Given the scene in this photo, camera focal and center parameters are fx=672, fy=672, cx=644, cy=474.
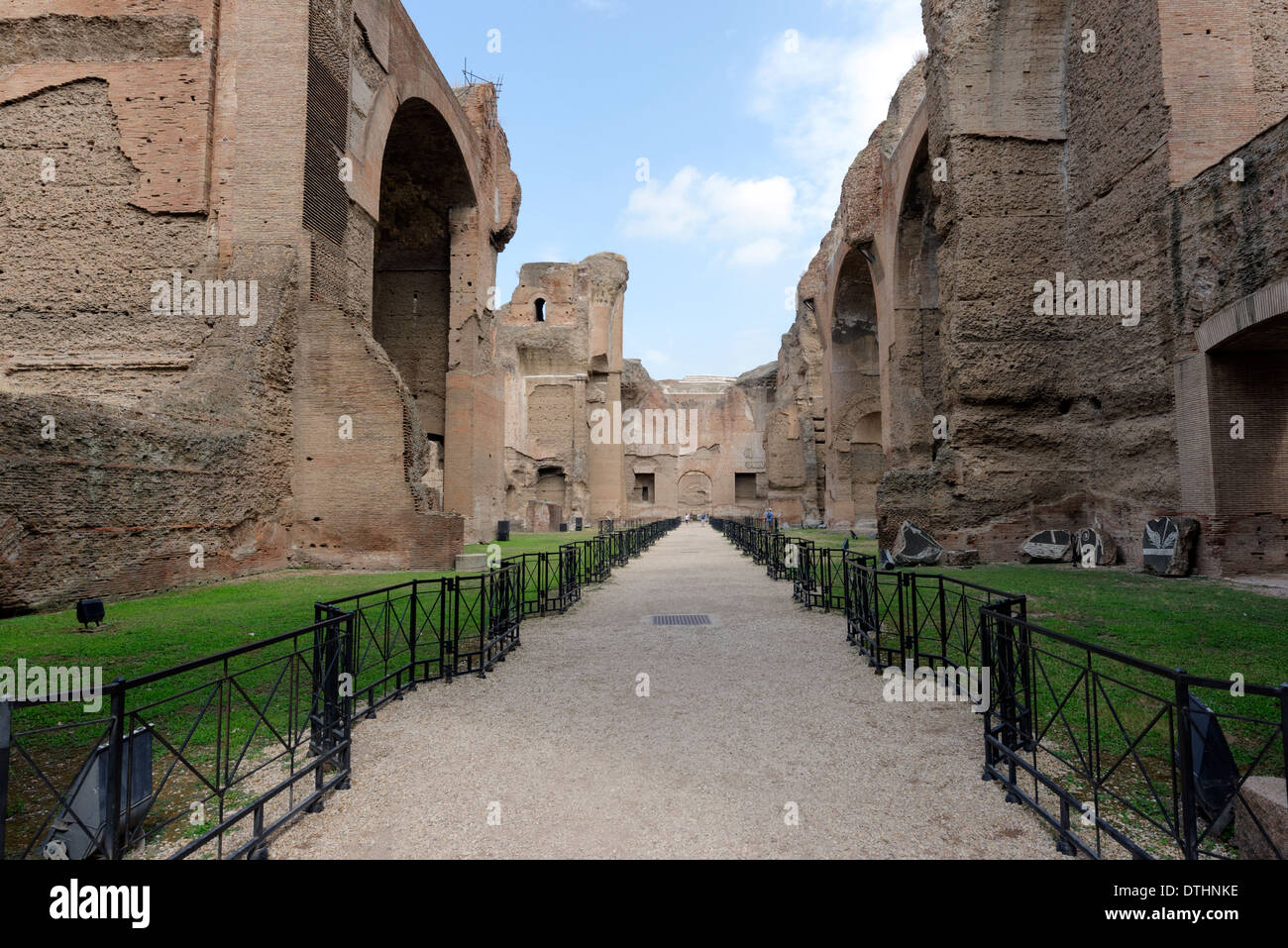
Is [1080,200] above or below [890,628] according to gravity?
above

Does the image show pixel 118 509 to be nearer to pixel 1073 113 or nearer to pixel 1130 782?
pixel 1130 782

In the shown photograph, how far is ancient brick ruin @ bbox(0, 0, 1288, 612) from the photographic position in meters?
8.30

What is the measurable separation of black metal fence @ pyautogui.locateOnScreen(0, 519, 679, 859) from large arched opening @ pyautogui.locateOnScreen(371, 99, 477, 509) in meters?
14.2

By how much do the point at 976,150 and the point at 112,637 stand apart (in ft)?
47.9

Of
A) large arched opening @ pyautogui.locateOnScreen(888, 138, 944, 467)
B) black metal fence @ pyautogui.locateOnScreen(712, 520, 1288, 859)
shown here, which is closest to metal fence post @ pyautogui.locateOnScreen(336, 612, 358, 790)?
black metal fence @ pyautogui.locateOnScreen(712, 520, 1288, 859)

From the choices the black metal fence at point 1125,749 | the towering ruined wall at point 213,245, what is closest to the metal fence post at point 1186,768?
the black metal fence at point 1125,749

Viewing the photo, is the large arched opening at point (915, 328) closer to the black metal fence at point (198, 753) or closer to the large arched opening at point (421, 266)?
the large arched opening at point (421, 266)

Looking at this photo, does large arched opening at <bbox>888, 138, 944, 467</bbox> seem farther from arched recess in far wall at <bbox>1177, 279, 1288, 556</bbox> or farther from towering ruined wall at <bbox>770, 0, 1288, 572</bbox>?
arched recess in far wall at <bbox>1177, 279, 1288, 556</bbox>

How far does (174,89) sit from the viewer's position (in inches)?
435

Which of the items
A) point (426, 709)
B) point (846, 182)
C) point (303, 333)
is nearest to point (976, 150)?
point (846, 182)

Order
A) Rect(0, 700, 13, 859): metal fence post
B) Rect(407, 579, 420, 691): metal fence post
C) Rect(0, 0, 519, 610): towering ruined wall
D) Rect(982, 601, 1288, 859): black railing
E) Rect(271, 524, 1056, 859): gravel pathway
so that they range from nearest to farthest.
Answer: Rect(0, 700, 13, 859): metal fence post
Rect(982, 601, 1288, 859): black railing
Rect(271, 524, 1056, 859): gravel pathway
Rect(407, 579, 420, 691): metal fence post
Rect(0, 0, 519, 610): towering ruined wall

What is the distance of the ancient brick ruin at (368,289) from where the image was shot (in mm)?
8297

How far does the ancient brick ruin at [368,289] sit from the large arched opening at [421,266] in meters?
3.67

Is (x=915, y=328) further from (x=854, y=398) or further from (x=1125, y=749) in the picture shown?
(x=1125, y=749)
